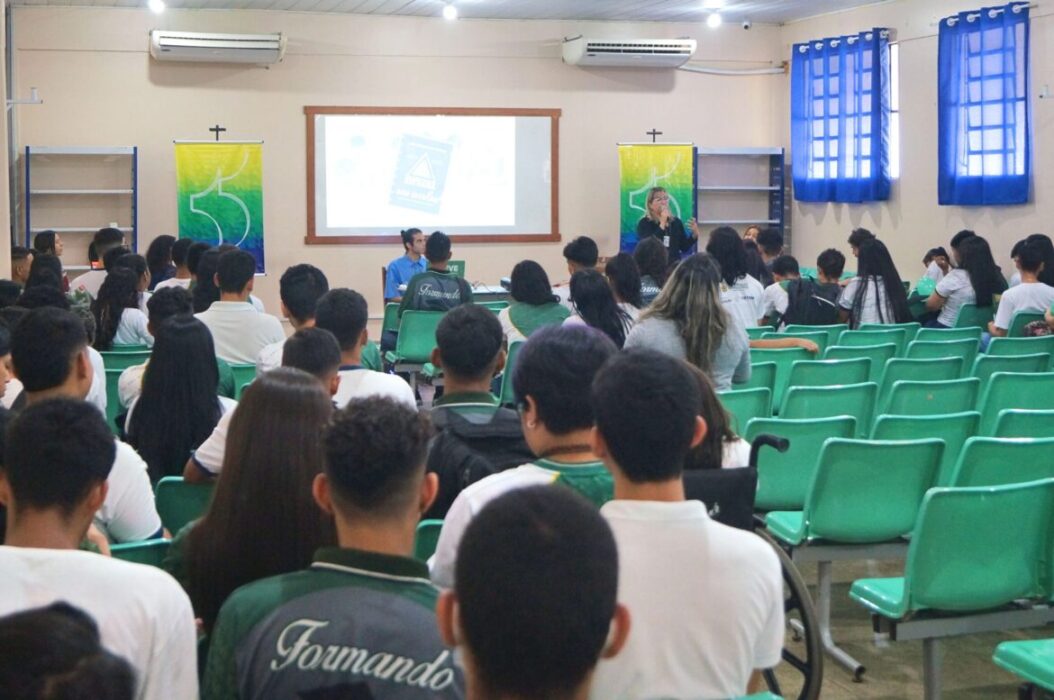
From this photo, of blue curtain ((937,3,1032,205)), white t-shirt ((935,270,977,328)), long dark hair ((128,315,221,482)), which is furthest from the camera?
blue curtain ((937,3,1032,205))

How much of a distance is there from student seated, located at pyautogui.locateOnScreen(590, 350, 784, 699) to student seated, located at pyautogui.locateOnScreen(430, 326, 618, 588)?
380 millimetres

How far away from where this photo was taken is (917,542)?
127 inches

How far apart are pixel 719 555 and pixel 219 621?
773 mm

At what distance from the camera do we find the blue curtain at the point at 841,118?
39.3 feet

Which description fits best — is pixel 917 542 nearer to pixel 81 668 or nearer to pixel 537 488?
pixel 537 488

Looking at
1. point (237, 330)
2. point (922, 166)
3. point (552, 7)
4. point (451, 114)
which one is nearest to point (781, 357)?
point (237, 330)

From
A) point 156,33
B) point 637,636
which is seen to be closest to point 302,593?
point 637,636

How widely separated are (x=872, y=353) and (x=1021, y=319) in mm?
1547

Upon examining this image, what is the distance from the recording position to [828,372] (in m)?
5.91

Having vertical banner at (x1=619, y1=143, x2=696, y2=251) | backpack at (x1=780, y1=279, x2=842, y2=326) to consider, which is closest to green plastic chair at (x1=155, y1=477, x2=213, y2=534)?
backpack at (x1=780, y1=279, x2=842, y2=326)

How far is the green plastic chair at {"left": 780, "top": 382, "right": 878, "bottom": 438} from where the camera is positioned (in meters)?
5.04

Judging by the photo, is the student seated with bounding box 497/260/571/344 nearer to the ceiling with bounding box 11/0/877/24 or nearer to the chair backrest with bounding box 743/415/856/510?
the chair backrest with bounding box 743/415/856/510

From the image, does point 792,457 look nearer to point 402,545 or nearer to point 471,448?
point 471,448

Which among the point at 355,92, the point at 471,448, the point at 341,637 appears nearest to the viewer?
the point at 341,637
